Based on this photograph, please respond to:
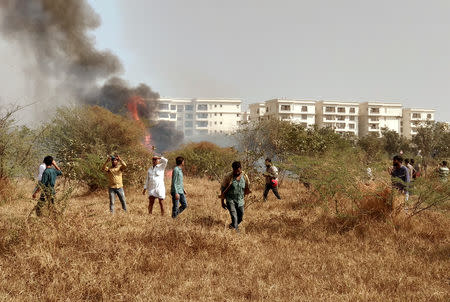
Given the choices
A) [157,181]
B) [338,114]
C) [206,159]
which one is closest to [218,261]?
[157,181]

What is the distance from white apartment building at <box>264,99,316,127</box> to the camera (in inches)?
3831

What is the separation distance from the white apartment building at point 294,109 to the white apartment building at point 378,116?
42.7 feet

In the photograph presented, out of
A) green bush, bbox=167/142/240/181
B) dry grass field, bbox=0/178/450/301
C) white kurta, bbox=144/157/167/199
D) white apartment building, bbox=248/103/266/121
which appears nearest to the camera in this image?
dry grass field, bbox=0/178/450/301

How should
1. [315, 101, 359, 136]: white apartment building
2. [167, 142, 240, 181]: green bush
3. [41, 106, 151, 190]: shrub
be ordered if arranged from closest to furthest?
[41, 106, 151, 190]: shrub
[167, 142, 240, 181]: green bush
[315, 101, 359, 136]: white apartment building

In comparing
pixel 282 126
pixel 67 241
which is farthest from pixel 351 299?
pixel 282 126

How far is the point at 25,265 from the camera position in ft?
16.8

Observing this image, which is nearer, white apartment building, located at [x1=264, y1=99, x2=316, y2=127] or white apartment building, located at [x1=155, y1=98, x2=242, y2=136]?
white apartment building, located at [x1=264, y1=99, x2=316, y2=127]

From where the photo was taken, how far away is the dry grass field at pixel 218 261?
462 cm

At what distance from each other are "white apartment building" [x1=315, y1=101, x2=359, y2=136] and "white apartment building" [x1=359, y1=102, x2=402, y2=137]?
1898 mm

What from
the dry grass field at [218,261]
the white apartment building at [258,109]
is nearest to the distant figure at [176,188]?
the dry grass field at [218,261]

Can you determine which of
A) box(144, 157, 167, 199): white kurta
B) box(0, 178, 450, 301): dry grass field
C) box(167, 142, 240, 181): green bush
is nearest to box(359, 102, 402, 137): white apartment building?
box(167, 142, 240, 181): green bush

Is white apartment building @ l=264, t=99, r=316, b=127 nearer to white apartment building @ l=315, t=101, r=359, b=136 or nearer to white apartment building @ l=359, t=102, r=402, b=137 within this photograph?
white apartment building @ l=315, t=101, r=359, b=136

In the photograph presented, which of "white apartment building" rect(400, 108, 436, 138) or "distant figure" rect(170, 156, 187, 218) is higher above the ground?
"white apartment building" rect(400, 108, 436, 138)

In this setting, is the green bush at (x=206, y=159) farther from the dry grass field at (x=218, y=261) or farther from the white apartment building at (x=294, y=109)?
the white apartment building at (x=294, y=109)
